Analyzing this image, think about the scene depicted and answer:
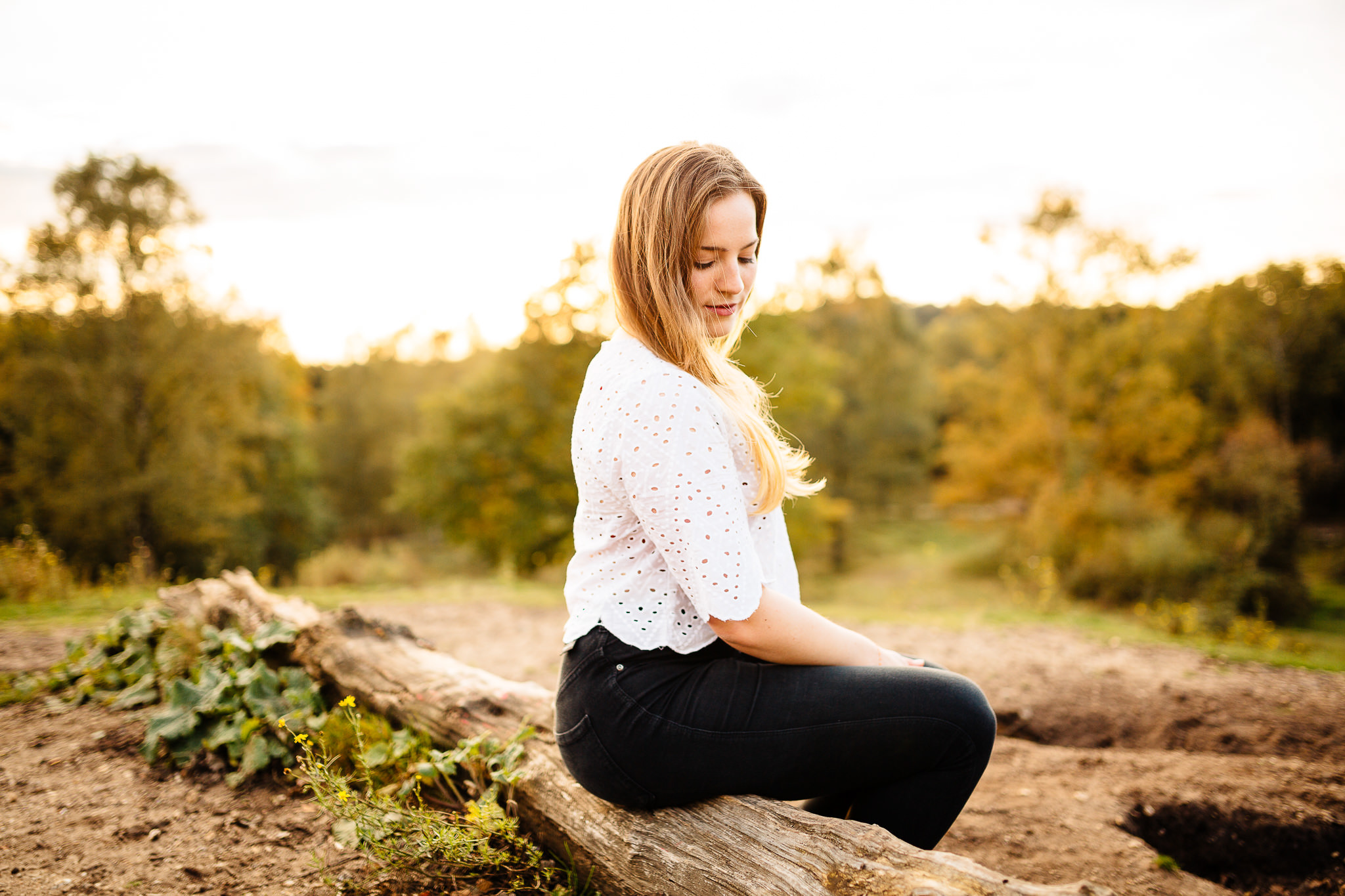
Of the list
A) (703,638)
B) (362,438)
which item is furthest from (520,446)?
(362,438)

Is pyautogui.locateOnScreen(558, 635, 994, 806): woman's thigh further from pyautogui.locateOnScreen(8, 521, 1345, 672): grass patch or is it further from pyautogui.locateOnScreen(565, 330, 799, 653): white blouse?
pyautogui.locateOnScreen(8, 521, 1345, 672): grass patch

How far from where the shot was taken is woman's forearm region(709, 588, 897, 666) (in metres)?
1.69

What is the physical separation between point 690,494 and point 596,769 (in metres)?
0.83

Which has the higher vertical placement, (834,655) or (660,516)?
(660,516)

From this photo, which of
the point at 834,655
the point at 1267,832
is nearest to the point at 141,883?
the point at 834,655

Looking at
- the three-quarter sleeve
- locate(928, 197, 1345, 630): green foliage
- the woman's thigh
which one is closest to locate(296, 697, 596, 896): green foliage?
the woman's thigh

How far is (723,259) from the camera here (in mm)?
1866

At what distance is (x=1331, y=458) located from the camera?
2164 cm

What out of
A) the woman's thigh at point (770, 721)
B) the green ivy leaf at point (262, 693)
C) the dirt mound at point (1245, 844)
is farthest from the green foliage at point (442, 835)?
the dirt mound at point (1245, 844)

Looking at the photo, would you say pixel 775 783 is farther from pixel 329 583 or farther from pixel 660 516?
pixel 329 583

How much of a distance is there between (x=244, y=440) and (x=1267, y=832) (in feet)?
82.0

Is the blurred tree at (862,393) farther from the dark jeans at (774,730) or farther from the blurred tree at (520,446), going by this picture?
the dark jeans at (774,730)

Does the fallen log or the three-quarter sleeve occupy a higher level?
the three-quarter sleeve

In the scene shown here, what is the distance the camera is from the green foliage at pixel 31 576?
24.1ft
